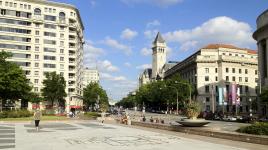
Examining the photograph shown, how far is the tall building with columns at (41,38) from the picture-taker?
11125 centimetres

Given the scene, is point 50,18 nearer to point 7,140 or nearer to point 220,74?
point 220,74

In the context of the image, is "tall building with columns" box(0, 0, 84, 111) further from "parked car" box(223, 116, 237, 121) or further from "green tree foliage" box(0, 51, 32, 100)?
"parked car" box(223, 116, 237, 121)

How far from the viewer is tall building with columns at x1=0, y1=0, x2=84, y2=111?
365 ft

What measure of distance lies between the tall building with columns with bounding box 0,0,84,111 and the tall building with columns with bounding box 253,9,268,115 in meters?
57.5

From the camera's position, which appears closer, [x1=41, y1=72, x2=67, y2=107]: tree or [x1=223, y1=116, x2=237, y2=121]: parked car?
[x1=223, y1=116, x2=237, y2=121]: parked car

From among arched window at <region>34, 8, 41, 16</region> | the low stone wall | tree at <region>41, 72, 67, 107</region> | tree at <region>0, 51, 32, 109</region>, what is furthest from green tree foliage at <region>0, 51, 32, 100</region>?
arched window at <region>34, 8, 41, 16</region>

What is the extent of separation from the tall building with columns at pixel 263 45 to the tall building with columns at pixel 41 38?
5749 centimetres

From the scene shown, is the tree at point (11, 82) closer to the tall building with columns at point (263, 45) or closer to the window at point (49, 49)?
the window at point (49, 49)

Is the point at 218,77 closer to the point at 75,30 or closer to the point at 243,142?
the point at 75,30

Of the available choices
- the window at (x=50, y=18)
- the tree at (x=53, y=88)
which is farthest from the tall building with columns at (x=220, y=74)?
the window at (x=50, y=18)

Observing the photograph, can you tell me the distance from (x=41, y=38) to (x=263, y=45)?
64.3 meters

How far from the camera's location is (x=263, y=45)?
295 feet

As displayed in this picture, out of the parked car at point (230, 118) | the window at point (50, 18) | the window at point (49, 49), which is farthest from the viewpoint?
the window at point (50, 18)

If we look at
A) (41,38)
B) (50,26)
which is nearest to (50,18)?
(50,26)
